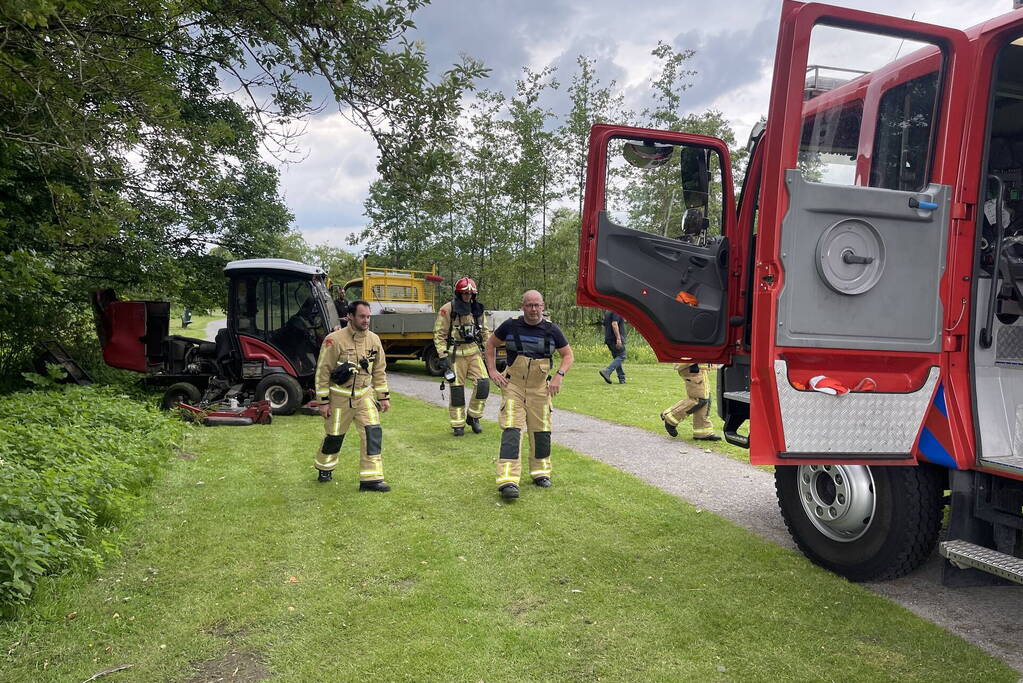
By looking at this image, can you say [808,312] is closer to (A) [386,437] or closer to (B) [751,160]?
(B) [751,160]

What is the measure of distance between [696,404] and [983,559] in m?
5.10

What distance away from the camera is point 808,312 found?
3.14 meters

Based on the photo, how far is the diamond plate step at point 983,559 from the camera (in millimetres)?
2920

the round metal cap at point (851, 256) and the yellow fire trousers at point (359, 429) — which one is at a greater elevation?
the round metal cap at point (851, 256)

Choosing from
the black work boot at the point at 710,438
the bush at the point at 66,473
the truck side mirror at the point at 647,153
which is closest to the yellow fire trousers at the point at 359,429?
the bush at the point at 66,473

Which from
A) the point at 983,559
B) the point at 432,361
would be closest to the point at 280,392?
the point at 432,361

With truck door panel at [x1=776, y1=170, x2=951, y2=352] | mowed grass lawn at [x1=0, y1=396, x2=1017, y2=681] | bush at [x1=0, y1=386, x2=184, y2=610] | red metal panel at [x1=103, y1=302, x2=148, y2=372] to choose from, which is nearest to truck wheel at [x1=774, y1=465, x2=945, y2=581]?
mowed grass lawn at [x1=0, y1=396, x2=1017, y2=681]

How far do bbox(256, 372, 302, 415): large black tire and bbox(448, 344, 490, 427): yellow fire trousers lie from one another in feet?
8.78

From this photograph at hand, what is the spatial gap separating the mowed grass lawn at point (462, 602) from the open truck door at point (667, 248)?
1.46 meters

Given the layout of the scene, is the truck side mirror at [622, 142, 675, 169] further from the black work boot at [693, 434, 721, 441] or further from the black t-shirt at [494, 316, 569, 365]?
the black work boot at [693, 434, 721, 441]

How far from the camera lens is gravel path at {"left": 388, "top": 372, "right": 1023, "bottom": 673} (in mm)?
3396

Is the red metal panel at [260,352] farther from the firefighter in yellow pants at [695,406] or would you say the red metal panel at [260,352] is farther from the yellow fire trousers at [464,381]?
the firefighter in yellow pants at [695,406]

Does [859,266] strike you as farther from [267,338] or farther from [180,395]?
[180,395]

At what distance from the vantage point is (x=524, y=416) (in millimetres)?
5938
